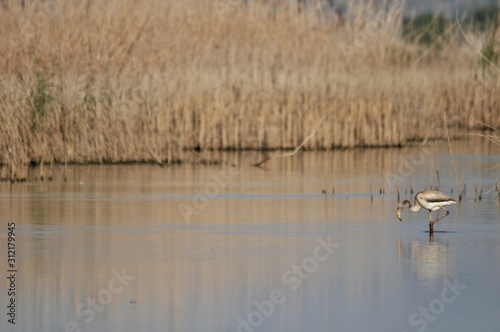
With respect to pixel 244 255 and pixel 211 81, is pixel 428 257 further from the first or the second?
pixel 211 81

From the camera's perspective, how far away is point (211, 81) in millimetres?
18547

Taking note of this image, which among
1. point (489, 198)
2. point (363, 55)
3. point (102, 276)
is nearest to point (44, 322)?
point (102, 276)

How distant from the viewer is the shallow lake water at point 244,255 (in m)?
6.67

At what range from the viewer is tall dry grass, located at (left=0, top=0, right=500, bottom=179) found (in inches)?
599

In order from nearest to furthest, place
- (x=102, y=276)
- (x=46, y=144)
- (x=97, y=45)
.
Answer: (x=102, y=276) < (x=46, y=144) < (x=97, y=45)

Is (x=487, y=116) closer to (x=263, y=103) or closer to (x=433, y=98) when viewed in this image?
(x=433, y=98)

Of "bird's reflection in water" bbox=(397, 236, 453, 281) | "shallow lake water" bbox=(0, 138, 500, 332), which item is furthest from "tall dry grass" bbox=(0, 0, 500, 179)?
"bird's reflection in water" bbox=(397, 236, 453, 281)

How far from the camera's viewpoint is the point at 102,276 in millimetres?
7762

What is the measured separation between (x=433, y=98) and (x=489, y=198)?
8714 mm

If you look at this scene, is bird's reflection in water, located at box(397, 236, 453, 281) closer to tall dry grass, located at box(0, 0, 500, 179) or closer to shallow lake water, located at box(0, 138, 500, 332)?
shallow lake water, located at box(0, 138, 500, 332)

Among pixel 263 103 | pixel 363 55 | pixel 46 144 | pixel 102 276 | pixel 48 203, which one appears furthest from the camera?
pixel 363 55

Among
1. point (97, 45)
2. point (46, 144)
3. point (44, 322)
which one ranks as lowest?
point (44, 322)

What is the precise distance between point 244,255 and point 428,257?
1308mm

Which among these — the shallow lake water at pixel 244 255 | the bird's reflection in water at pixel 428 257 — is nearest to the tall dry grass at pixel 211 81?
the shallow lake water at pixel 244 255
